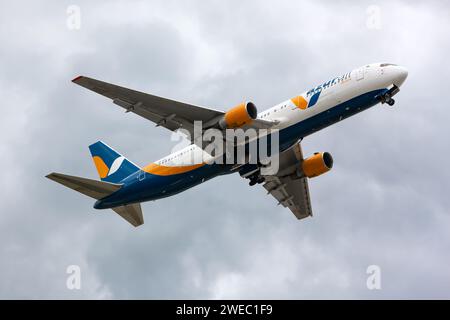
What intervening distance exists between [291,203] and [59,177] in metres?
20.4

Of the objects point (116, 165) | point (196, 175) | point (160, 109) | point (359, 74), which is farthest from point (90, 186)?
point (359, 74)

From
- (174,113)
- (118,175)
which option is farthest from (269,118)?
(118,175)

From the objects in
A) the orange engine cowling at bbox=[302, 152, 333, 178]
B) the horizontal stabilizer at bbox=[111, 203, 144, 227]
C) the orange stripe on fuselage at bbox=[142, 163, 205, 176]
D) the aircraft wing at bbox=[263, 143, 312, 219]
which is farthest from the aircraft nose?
the horizontal stabilizer at bbox=[111, 203, 144, 227]

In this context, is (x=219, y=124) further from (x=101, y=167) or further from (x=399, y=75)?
(x=101, y=167)

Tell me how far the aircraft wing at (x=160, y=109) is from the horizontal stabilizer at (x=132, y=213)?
33.1 feet

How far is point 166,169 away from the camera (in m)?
60.1

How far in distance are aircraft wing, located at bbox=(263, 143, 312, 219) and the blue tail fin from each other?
10.8 metres

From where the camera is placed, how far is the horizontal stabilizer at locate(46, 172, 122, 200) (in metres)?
59.4

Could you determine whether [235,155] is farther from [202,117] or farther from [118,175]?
[118,175]

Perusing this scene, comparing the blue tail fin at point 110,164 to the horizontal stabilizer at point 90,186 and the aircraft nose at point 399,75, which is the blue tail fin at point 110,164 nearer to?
the horizontal stabilizer at point 90,186

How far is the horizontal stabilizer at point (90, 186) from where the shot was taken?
59372 millimetres

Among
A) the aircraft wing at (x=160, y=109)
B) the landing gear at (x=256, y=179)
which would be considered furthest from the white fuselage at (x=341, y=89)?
the landing gear at (x=256, y=179)

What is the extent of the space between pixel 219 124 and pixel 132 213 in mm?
13160

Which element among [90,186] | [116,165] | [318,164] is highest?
[116,165]
